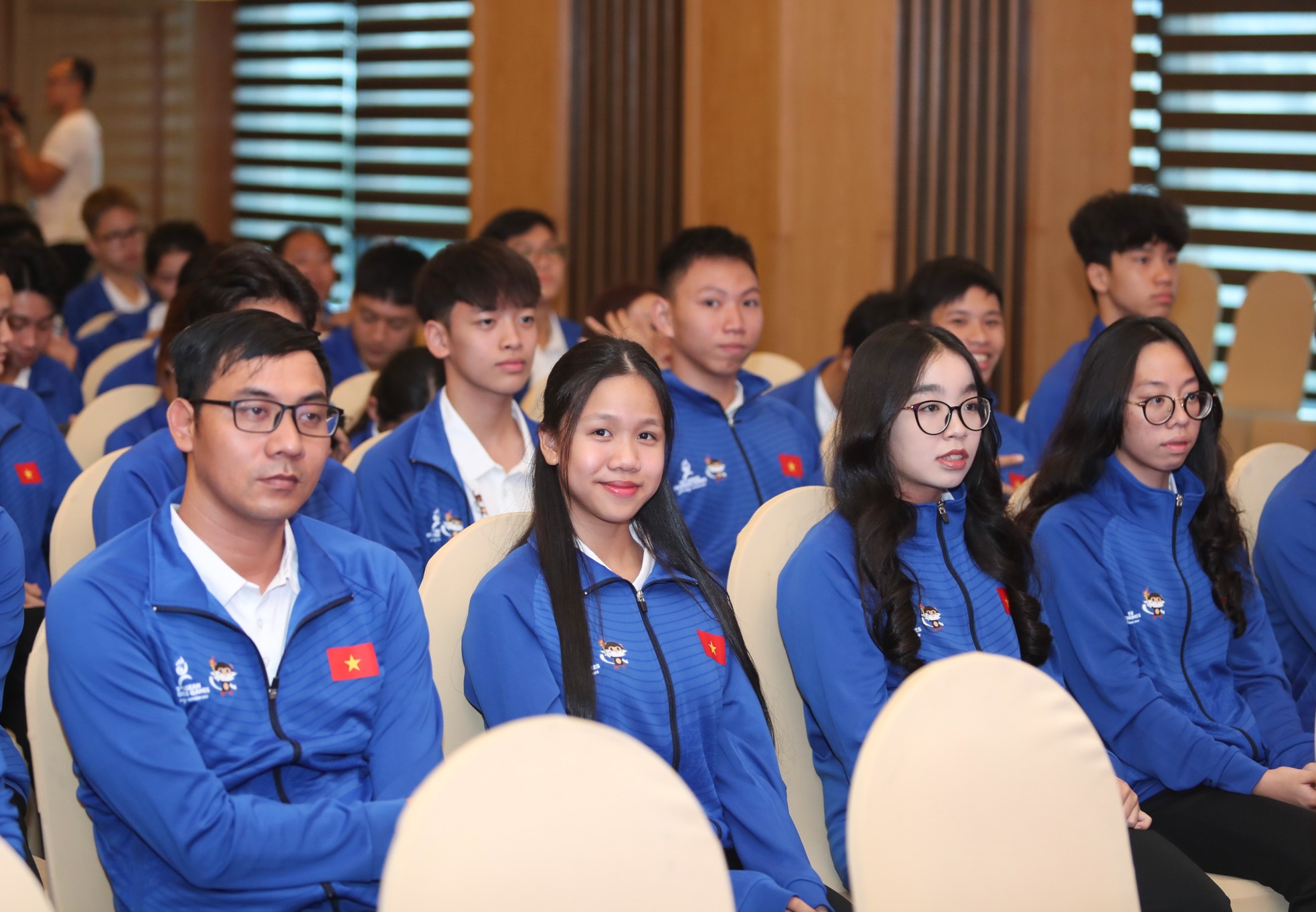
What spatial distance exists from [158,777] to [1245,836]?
1796 mm

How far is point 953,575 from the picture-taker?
93.5 inches

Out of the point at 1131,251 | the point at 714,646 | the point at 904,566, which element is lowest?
the point at 714,646

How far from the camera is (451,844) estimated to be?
134cm

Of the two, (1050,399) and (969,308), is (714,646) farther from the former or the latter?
(969,308)

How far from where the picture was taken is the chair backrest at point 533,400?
3621 millimetres

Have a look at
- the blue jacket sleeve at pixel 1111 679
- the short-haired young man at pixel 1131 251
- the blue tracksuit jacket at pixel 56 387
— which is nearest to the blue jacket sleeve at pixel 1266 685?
the blue jacket sleeve at pixel 1111 679

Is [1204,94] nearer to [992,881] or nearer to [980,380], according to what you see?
[980,380]

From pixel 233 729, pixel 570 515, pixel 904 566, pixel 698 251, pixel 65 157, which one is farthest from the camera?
pixel 65 157

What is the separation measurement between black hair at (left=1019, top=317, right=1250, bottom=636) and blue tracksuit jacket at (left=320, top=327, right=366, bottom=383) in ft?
9.42

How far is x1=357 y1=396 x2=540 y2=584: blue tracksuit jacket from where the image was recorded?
294cm

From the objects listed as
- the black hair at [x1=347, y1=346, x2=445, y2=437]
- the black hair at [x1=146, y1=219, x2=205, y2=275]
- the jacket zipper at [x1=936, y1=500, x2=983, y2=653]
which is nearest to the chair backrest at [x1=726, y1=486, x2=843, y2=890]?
the jacket zipper at [x1=936, y1=500, x2=983, y2=653]

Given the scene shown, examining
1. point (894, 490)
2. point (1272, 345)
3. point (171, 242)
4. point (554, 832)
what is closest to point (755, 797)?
point (894, 490)

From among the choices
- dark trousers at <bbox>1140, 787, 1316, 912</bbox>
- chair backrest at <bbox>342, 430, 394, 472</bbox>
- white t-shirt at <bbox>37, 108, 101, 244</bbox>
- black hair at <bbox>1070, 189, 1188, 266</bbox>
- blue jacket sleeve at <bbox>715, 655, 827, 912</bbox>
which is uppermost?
white t-shirt at <bbox>37, 108, 101, 244</bbox>

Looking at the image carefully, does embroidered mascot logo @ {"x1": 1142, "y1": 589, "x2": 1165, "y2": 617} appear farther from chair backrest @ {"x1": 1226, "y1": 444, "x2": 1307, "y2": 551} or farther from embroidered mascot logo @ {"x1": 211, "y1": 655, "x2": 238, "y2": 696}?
embroidered mascot logo @ {"x1": 211, "y1": 655, "x2": 238, "y2": 696}
